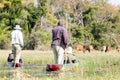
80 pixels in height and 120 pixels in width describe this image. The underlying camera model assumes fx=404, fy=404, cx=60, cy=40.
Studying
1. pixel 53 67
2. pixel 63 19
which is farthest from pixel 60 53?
pixel 63 19

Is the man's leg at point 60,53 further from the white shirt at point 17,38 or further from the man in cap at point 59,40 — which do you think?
the white shirt at point 17,38

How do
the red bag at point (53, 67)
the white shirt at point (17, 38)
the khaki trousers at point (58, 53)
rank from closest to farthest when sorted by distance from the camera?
the red bag at point (53, 67) → the khaki trousers at point (58, 53) → the white shirt at point (17, 38)

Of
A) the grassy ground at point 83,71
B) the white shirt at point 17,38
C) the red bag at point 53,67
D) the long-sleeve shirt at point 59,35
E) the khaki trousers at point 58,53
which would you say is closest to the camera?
the grassy ground at point 83,71

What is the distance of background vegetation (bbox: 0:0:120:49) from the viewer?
4328cm

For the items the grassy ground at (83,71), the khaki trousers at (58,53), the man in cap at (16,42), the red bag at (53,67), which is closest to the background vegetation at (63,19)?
the grassy ground at (83,71)

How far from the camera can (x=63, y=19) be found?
50.9 m

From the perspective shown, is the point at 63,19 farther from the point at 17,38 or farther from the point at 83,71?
the point at 83,71

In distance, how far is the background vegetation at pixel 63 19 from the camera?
1704 inches

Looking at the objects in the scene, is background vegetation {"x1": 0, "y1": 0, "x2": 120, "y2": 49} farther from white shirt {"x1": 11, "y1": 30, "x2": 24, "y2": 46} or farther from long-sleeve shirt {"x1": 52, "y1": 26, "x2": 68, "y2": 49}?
long-sleeve shirt {"x1": 52, "y1": 26, "x2": 68, "y2": 49}

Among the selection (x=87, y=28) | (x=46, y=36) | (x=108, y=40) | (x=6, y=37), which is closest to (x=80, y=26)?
(x=87, y=28)

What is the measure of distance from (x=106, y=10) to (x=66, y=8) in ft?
17.3

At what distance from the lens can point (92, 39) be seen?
161ft

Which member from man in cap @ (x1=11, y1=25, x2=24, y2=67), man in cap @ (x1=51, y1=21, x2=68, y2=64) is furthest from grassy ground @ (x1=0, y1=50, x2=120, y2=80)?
man in cap @ (x1=51, y1=21, x2=68, y2=64)

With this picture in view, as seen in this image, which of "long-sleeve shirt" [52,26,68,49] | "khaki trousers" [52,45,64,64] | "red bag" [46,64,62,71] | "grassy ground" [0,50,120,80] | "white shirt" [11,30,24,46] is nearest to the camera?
"grassy ground" [0,50,120,80]
